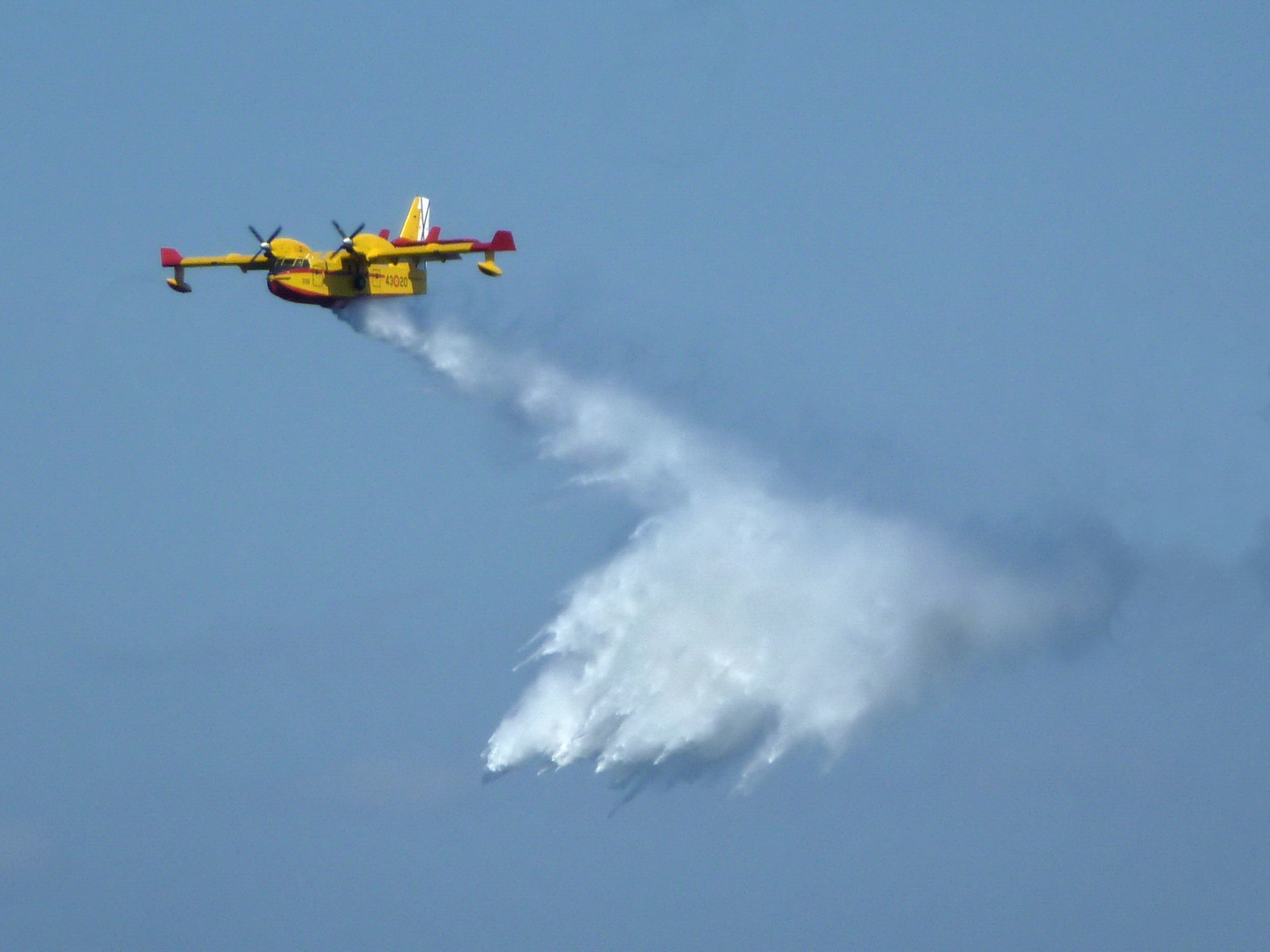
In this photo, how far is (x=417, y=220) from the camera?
97.6 m

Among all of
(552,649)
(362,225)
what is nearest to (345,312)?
(362,225)

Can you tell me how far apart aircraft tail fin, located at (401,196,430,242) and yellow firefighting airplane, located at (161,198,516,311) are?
17.1ft

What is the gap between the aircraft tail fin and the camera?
97125 mm

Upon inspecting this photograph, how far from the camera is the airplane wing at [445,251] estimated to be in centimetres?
8800

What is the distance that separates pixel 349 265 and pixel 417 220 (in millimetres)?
7630

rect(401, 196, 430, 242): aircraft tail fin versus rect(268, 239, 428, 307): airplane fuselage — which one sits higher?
rect(401, 196, 430, 242): aircraft tail fin

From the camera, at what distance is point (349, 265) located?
9044 centimetres

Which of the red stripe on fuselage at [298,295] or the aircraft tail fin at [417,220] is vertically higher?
the aircraft tail fin at [417,220]

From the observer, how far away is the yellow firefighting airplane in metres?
89.8

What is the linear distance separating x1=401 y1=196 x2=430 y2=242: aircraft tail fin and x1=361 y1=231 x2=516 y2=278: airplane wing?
5.68 metres

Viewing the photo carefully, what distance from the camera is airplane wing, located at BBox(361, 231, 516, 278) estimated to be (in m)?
88.0

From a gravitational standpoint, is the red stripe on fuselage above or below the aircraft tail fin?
below

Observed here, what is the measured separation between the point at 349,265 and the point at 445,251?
3309 mm

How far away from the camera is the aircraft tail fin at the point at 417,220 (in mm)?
97125
